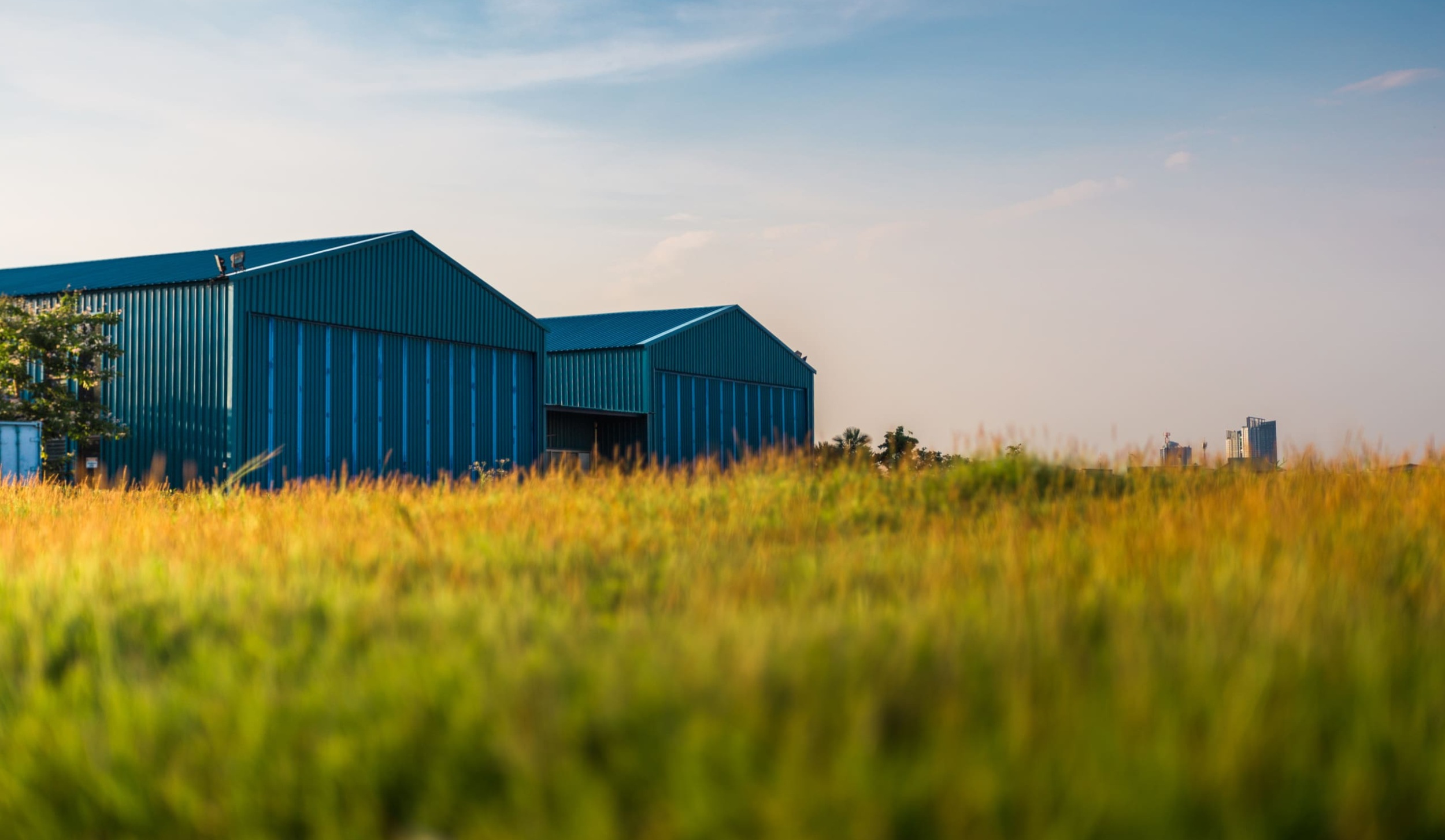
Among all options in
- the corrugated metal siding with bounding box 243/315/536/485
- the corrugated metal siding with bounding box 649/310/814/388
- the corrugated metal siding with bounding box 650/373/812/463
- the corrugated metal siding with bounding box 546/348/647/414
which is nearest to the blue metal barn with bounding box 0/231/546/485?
the corrugated metal siding with bounding box 243/315/536/485

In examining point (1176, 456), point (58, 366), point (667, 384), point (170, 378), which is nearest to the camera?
point (1176, 456)

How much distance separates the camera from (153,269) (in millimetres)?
30531

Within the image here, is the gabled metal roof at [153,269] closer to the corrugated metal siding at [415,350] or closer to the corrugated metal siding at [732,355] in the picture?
the corrugated metal siding at [415,350]

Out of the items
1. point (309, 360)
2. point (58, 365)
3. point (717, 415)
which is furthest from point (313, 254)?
point (717, 415)

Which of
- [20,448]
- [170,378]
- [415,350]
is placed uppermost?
[415,350]

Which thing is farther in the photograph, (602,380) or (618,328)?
(618,328)

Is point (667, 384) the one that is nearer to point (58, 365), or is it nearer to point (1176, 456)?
point (58, 365)

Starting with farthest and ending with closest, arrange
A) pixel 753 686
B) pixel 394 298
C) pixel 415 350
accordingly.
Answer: pixel 415 350
pixel 394 298
pixel 753 686

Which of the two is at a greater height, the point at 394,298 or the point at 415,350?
the point at 394,298

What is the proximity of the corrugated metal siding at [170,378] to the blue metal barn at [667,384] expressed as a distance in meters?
12.3

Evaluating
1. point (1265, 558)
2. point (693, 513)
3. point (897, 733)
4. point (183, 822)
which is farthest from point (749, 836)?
point (693, 513)

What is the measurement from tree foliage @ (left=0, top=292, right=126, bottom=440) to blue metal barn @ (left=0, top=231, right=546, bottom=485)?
58 centimetres

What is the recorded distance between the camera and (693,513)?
377 inches

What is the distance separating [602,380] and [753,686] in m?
35.9
